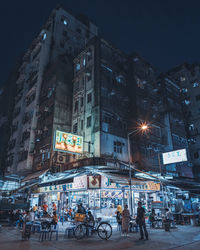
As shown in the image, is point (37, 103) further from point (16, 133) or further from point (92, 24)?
point (92, 24)

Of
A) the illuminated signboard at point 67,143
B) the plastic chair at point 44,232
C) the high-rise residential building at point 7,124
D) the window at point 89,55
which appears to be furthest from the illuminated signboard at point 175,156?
the high-rise residential building at point 7,124

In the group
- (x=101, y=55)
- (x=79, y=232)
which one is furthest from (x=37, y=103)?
(x=79, y=232)

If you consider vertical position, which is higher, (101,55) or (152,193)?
(101,55)

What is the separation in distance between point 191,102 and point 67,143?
32.2 m

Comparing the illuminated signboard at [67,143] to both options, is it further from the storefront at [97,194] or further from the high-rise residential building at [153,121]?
the high-rise residential building at [153,121]

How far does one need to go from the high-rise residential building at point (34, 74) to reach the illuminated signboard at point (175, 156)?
20.2 m

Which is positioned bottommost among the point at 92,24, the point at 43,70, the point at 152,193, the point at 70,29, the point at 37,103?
the point at 152,193

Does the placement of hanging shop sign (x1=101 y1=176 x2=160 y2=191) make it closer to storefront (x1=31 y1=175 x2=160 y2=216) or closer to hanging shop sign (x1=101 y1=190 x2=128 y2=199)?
storefront (x1=31 y1=175 x2=160 y2=216)

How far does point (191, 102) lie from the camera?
4219 centimetres

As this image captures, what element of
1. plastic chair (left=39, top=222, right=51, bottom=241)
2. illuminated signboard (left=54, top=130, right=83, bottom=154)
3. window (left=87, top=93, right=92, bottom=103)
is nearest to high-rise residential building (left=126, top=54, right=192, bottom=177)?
window (left=87, top=93, right=92, bottom=103)

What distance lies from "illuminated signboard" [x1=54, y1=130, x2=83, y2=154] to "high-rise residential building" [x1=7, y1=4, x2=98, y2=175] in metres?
11.6

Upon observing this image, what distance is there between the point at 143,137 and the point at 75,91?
41.2 feet

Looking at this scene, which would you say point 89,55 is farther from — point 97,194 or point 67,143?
point 97,194

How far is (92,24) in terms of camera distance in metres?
50.4
